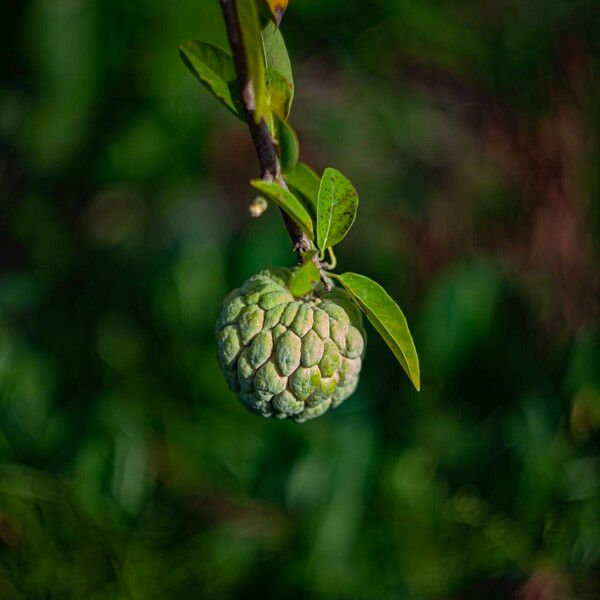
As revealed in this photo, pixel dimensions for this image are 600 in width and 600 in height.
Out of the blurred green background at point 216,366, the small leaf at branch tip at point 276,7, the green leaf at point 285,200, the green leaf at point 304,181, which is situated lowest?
the blurred green background at point 216,366

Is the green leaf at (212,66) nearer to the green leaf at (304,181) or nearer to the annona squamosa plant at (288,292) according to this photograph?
the annona squamosa plant at (288,292)

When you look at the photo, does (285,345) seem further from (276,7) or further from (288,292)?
(276,7)

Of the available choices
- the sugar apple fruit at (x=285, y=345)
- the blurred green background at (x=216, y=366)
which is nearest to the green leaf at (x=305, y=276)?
the sugar apple fruit at (x=285, y=345)

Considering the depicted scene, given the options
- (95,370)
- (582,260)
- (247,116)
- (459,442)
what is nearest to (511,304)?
(582,260)

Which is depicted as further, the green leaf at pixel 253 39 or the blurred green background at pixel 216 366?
the blurred green background at pixel 216 366

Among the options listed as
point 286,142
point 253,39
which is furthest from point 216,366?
point 253,39

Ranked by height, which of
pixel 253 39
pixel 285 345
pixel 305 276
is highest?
pixel 253 39

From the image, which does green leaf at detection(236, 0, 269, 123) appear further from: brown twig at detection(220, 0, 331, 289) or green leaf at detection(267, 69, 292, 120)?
green leaf at detection(267, 69, 292, 120)
